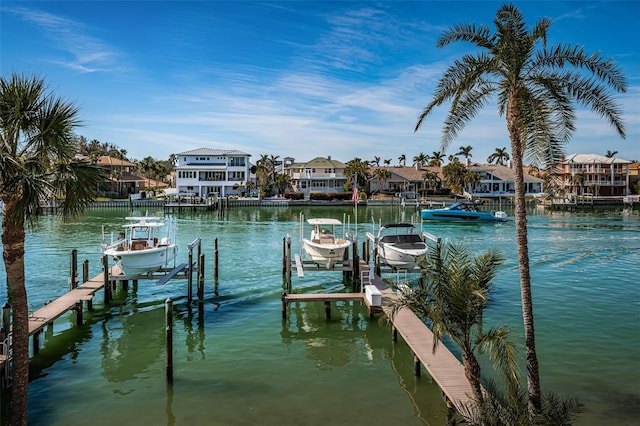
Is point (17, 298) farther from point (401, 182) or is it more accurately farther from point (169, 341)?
point (401, 182)

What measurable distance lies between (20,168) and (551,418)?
11.8m

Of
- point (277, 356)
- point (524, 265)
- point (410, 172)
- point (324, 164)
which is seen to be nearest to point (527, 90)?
point (524, 265)

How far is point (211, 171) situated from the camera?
104250 millimetres

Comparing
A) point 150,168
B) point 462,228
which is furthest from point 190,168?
point 462,228

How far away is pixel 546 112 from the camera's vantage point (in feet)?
40.5

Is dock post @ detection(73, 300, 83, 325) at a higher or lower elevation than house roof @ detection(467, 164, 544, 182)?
lower

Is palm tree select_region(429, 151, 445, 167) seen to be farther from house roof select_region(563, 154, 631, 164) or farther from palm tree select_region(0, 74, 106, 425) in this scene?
palm tree select_region(0, 74, 106, 425)

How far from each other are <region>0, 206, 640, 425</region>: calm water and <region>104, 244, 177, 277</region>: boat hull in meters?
1.68

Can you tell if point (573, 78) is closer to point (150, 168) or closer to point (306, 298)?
point (306, 298)

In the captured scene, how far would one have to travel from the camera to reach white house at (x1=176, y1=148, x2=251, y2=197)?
10288 cm

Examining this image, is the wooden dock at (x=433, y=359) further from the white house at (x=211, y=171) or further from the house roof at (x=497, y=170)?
the house roof at (x=497, y=170)

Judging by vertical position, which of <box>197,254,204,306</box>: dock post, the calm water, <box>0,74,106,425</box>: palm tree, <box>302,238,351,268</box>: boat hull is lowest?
the calm water

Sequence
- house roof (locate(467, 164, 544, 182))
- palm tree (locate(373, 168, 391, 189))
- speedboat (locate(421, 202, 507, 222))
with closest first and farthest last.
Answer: speedboat (locate(421, 202, 507, 222)), palm tree (locate(373, 168, 391, 189)), house roof (locate(467, 164, 544, 182))

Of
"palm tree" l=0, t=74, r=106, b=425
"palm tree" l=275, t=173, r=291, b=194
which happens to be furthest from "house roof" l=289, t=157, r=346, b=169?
"palm tree" l=0, t=74, r=106, b=425
